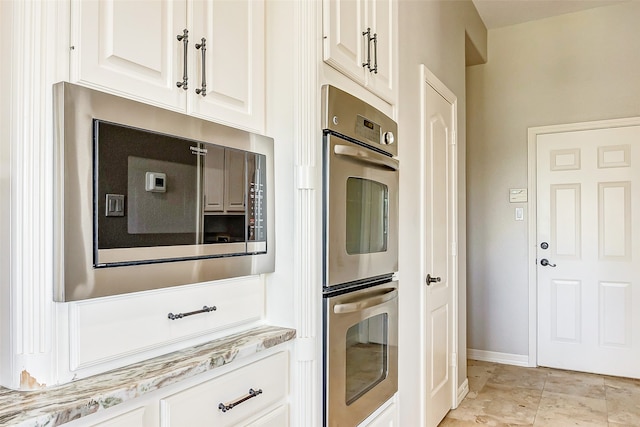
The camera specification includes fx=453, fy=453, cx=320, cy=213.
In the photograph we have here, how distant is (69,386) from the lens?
884 mm

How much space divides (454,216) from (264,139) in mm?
2084

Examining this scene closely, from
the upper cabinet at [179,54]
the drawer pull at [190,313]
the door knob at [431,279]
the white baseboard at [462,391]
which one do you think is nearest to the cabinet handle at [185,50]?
the upper cabinet at [179,54]

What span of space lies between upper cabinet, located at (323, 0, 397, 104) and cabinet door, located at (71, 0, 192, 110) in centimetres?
54

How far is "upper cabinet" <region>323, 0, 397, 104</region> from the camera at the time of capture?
5.02 ft

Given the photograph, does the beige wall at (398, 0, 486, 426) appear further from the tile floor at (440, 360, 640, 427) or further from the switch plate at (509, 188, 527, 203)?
the switch plate at (509, 188, 527, 203)

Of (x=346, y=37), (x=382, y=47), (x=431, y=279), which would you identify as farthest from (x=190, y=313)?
(x=431, y=279)

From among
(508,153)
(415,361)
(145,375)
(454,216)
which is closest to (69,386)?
(145,375)

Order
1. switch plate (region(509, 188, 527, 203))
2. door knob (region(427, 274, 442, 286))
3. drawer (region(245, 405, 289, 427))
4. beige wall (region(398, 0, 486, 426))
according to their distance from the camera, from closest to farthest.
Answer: drawer (region(245, 405, 289, 427)) < beige wall (region(398, 0, 486, 426)) < door knob (region(427, 274, 442, 286)) < switch plate (region(509, 188, 527, 203))

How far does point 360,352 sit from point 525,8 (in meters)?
3.56

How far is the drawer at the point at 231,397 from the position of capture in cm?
103

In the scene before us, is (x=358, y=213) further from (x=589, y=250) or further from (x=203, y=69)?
(x=589, y=250)

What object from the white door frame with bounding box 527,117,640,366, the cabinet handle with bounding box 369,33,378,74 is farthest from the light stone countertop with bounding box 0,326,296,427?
the white door frame with bounding box 527,117,640,366

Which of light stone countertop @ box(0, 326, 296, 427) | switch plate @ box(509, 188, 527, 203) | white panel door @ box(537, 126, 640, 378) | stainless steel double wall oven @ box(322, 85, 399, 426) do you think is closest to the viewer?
light stone countertop @ box(0, 326, 296, 427)

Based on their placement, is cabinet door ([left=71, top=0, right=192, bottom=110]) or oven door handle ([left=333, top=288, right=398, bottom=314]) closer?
cabinet door ([left=71, top=0, right=192, bottom=110])
